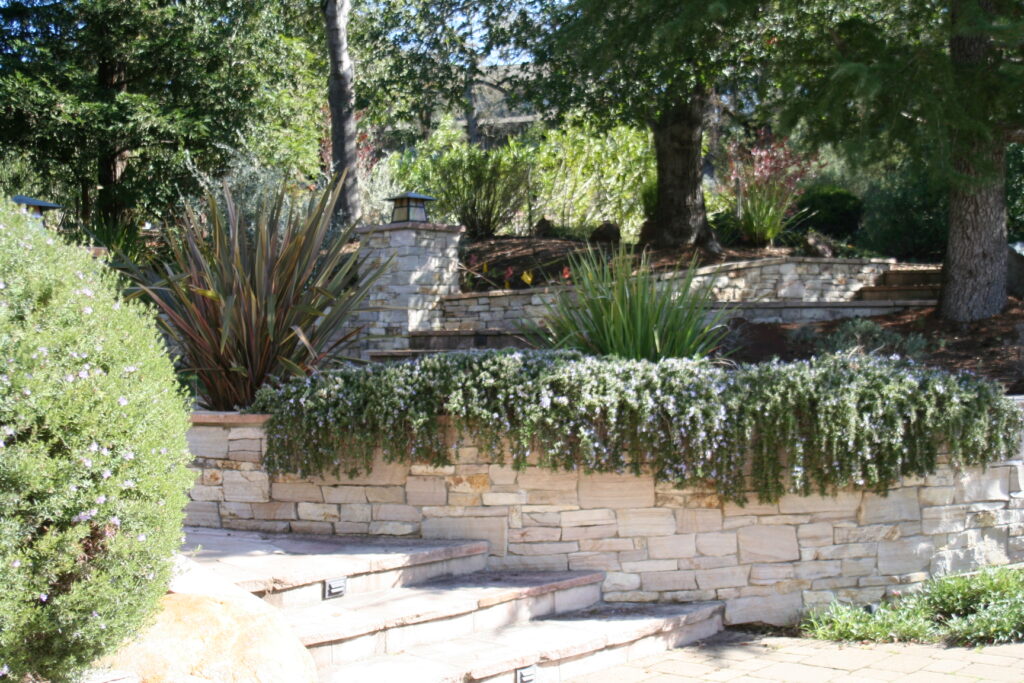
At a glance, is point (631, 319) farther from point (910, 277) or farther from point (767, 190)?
point (767, 190)

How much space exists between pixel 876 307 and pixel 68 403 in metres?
7.14

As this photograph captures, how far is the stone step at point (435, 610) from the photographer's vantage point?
372cm

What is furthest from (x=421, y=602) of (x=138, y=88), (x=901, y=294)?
(x=138, y=88)

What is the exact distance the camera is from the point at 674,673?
4090mm

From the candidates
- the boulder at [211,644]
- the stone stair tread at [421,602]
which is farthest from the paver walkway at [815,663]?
the boulder at [211,644]

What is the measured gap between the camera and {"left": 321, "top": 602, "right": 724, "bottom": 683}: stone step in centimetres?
363

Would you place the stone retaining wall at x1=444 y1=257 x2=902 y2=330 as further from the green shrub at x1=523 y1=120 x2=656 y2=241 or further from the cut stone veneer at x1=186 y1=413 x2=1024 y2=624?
the green shrub at x1=523 y1=120 x2=656 y2=241

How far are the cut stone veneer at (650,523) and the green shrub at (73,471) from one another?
191 centimetres

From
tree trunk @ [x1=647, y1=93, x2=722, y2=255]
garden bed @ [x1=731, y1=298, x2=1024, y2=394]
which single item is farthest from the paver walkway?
tree trunk @ [x1=647, y1=93, x2=722, y2=255]

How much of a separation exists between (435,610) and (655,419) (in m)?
1.41

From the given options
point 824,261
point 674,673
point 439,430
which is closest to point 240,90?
point 824,261

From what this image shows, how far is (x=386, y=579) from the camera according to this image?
4344 millimetres

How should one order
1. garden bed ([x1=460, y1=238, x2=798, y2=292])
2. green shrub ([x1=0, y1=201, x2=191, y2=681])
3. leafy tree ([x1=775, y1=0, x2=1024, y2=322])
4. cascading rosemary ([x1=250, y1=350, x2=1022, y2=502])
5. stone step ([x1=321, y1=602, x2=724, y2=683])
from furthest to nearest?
1. garden bed ([x1=460, y1=238, x2=798, y2=292])
2. leafy tree ([x1=775, y1=0, x2=1024, y2=322])
3. cascading rosemary ([x1=250, y1=350, x2=1022, y2=502])
4. stone step ([x1=321, y1=602, x2=724, y2=683])
5. green shrub ([x1=0, y1=201, x2=191, y2=681])

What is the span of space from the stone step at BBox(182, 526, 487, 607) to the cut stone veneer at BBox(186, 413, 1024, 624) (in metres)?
0.14
